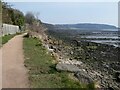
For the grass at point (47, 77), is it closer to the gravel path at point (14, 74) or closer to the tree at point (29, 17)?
the gravel path at point (14, 74)

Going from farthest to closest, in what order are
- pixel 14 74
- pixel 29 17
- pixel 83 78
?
pixel 29 17
pixel 14 74
pixel 83 78

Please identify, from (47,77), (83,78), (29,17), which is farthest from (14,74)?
(29,17)

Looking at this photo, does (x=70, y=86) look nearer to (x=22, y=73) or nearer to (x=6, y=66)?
(x=22, y=73)

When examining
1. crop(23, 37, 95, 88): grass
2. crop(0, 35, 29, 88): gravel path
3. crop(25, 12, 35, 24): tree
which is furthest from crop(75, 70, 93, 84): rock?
crop(25, 12, 35, 24): tree

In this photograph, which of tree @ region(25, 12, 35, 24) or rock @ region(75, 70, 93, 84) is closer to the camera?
rock @ region(75, 70, 93, 84)

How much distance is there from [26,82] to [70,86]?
75.7 inches

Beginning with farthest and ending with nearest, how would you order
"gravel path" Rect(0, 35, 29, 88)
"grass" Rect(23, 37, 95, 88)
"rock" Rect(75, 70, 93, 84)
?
"rock" Rect(75, 70, 93, 84), "gravel path" Rect(0, 35, 29, 88), "grass" Rect(23, 37, 95, 88)

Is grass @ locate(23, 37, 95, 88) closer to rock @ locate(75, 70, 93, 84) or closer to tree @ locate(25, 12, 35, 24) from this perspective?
rock @ locate(75, 70, 93, 84)

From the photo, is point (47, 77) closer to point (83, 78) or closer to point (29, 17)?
point (83, 78)

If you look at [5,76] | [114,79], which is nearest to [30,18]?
[114,79]

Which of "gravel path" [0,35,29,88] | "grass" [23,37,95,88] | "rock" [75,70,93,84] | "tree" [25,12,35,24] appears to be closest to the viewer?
"grass" [23,37,95,88]

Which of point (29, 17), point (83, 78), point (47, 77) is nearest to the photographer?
point (83, 78)

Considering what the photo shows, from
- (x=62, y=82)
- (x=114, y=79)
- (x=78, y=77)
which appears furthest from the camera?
(x=114, y=79)

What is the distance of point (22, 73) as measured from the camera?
14.7m
